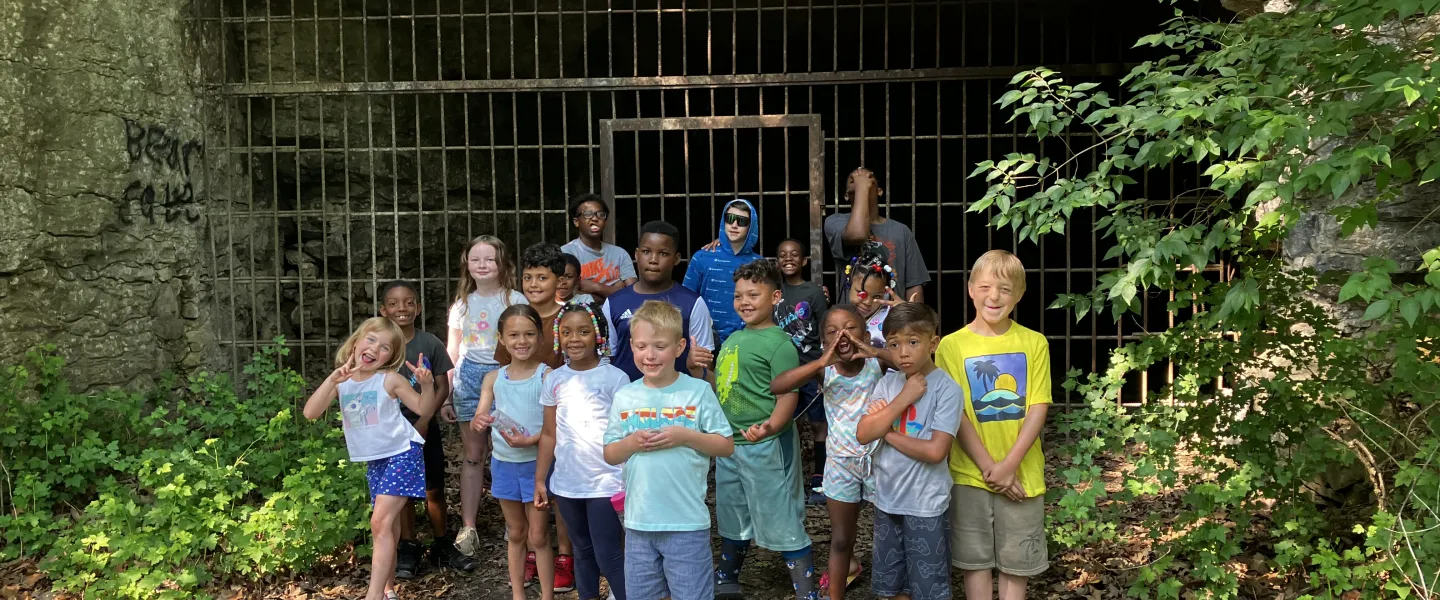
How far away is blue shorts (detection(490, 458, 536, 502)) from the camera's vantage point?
3.95 meters

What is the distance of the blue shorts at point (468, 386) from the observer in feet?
15.6

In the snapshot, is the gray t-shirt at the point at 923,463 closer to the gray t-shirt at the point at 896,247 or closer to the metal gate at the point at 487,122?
the gray t-shirt at the point at 896,247

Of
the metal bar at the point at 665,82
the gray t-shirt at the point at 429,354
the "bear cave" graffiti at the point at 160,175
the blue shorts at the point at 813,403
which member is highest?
the metal bar at the point at 665,82

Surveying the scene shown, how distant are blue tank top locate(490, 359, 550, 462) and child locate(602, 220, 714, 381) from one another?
472 millimetres

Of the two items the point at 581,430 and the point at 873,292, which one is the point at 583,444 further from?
the point at 873,292

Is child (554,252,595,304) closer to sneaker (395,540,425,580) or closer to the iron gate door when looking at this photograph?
sneaker (395,540,425,580)

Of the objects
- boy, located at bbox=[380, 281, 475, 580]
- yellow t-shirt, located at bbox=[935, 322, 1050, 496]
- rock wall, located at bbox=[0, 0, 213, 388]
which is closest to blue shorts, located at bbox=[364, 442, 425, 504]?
boy, located at bbox=[380, 281, 475, 580]

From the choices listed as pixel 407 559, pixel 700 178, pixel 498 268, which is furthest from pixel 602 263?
pixel 700 178

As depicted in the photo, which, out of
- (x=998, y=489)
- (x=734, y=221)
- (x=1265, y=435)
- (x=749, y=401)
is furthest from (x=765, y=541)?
(x=1265, y=435)

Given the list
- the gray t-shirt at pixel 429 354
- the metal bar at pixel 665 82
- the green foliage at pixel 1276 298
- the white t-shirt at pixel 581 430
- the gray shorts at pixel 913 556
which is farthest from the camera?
the metal bar at pixel 665 82

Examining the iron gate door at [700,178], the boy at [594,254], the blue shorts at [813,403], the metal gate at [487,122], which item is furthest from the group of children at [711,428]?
the iron gate door at [700,178]

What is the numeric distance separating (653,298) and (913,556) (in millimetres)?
1546

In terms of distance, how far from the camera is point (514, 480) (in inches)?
156

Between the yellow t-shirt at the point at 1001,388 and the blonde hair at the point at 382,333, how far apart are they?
7.02ft
